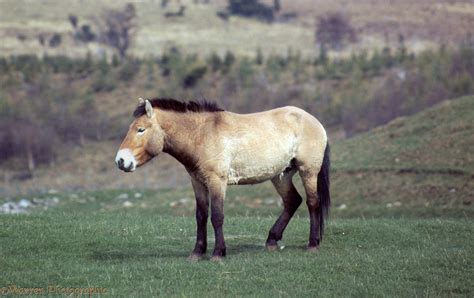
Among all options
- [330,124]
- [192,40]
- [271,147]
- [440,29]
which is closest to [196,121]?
[271,147]

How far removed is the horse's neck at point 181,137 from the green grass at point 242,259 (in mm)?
1552

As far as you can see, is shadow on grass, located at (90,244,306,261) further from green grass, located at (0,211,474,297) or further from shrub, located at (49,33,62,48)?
shrub, located at (49,33,62,48)

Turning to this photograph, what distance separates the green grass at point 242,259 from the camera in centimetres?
1147

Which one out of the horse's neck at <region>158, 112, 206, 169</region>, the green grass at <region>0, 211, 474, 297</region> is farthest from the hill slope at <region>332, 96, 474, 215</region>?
the horse's neck at <region>158, 112, 206, 169</region>

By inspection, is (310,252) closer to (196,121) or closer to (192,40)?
(196,121)

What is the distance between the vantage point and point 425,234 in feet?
52.9

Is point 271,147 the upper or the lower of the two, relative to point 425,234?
upper

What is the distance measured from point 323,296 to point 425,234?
5.61m

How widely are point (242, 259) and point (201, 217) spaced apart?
91 centimetres

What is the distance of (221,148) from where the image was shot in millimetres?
13484

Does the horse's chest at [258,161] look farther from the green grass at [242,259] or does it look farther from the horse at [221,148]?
the green grass at [242,259]

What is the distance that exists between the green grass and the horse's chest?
1.21 meters

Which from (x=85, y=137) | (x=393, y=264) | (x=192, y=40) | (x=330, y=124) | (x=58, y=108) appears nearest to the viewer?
(x=393, y=264)

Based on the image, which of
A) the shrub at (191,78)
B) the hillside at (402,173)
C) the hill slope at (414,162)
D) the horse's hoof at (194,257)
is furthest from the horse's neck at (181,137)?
the shrub at (191,78)
